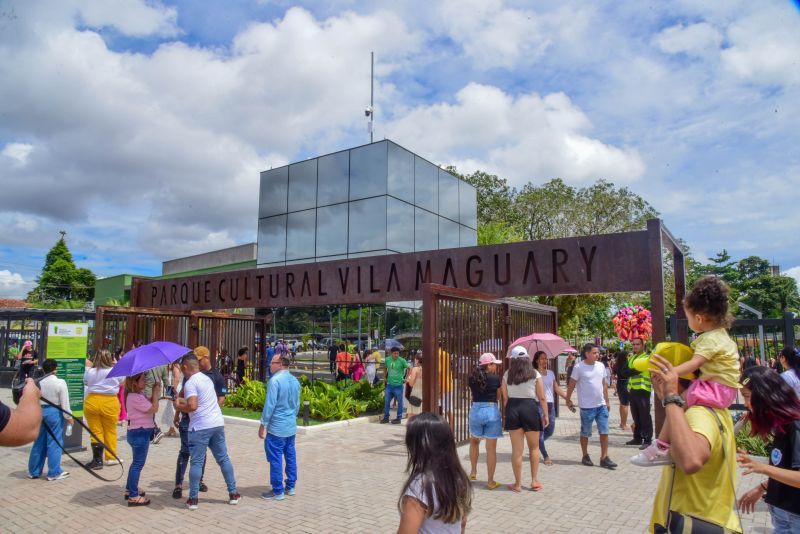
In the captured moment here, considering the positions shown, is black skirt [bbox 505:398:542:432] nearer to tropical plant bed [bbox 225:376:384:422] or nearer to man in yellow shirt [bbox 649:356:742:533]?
man in yellow shirt [bbox 649:356:742:533]

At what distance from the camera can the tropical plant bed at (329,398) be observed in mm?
12844

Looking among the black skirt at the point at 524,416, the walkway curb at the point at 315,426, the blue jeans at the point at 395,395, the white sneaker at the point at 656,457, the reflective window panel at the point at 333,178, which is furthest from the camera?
the reflective window panel at the point at 333,178

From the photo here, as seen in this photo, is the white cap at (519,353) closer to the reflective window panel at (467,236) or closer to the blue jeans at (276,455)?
the blue jeans at (276,455)

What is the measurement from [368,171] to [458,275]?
10.9 meters

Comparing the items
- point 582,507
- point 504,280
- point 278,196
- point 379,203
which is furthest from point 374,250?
point 582,507

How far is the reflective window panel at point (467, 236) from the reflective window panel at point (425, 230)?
222 centimetres

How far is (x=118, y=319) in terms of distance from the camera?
13.9 m

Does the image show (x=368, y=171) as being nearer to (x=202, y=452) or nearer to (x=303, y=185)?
(x=303, y=185)

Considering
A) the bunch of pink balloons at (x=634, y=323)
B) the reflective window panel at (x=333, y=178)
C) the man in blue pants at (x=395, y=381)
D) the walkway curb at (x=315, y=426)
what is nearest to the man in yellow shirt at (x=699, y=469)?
the walkway curb at (x=315, y=426)

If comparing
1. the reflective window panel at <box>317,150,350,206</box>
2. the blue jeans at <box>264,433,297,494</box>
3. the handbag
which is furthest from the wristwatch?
the reflective window panel at <box>317,150,350,206</box>

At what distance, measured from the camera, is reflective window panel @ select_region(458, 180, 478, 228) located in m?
24.0

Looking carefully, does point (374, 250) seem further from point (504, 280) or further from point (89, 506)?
point (89, 506)

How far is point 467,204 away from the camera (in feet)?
80.7

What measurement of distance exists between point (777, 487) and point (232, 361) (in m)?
16.4
